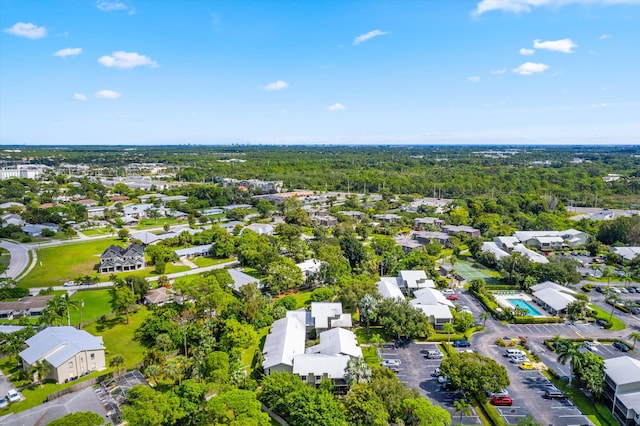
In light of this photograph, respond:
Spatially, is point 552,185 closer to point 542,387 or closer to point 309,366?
point 542,387

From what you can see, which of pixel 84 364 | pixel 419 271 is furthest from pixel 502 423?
pixel 84 364

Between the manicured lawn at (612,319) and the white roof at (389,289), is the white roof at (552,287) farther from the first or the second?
the white roof at (389,289)

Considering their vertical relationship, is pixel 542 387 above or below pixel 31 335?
below

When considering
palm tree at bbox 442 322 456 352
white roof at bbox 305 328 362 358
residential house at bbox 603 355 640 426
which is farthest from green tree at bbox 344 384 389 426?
residential house at bbox 603 355 640 426

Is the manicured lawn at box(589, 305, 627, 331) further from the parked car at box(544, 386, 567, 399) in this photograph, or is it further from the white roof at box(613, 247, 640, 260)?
the white roof at box(613, 247, 640, 260)

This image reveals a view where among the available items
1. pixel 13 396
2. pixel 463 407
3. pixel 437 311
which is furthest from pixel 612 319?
pixel 13 396

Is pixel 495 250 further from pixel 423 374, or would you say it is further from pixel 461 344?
pixel 423 374
